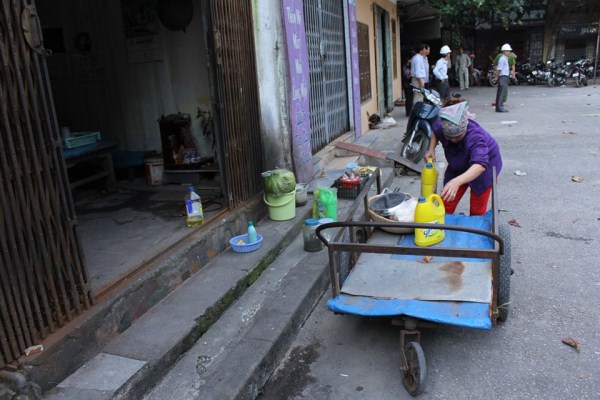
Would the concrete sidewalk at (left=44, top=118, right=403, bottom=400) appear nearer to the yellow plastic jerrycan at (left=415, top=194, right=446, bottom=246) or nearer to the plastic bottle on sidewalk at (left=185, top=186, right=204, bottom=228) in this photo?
the plastic bottle on sidewalk at (left=185, top=186, right=204, bottom=228)

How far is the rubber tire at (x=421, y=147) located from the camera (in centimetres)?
784

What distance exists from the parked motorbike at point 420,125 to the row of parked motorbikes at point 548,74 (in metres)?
15.5

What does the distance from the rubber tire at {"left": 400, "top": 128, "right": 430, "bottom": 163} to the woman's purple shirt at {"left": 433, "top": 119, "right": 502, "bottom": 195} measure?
3.63 metres

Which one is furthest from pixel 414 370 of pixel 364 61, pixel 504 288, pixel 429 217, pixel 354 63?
pixel 364 61

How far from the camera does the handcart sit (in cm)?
276

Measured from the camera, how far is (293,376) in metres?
3.08

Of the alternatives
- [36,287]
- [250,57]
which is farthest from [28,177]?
[250,57]

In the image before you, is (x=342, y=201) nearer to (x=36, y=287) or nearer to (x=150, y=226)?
(x=150, y=226)

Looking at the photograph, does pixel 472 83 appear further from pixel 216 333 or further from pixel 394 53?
pixel 216 333

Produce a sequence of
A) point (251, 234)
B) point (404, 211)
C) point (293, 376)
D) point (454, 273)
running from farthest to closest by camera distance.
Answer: point (251, 234) < point (404, 211) < point (454, 273) < point (293, 376)

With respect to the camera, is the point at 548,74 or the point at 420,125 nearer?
the point at 420,125

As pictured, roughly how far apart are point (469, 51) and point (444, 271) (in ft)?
87.0

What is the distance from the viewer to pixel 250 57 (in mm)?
5066

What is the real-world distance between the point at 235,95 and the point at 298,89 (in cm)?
148
